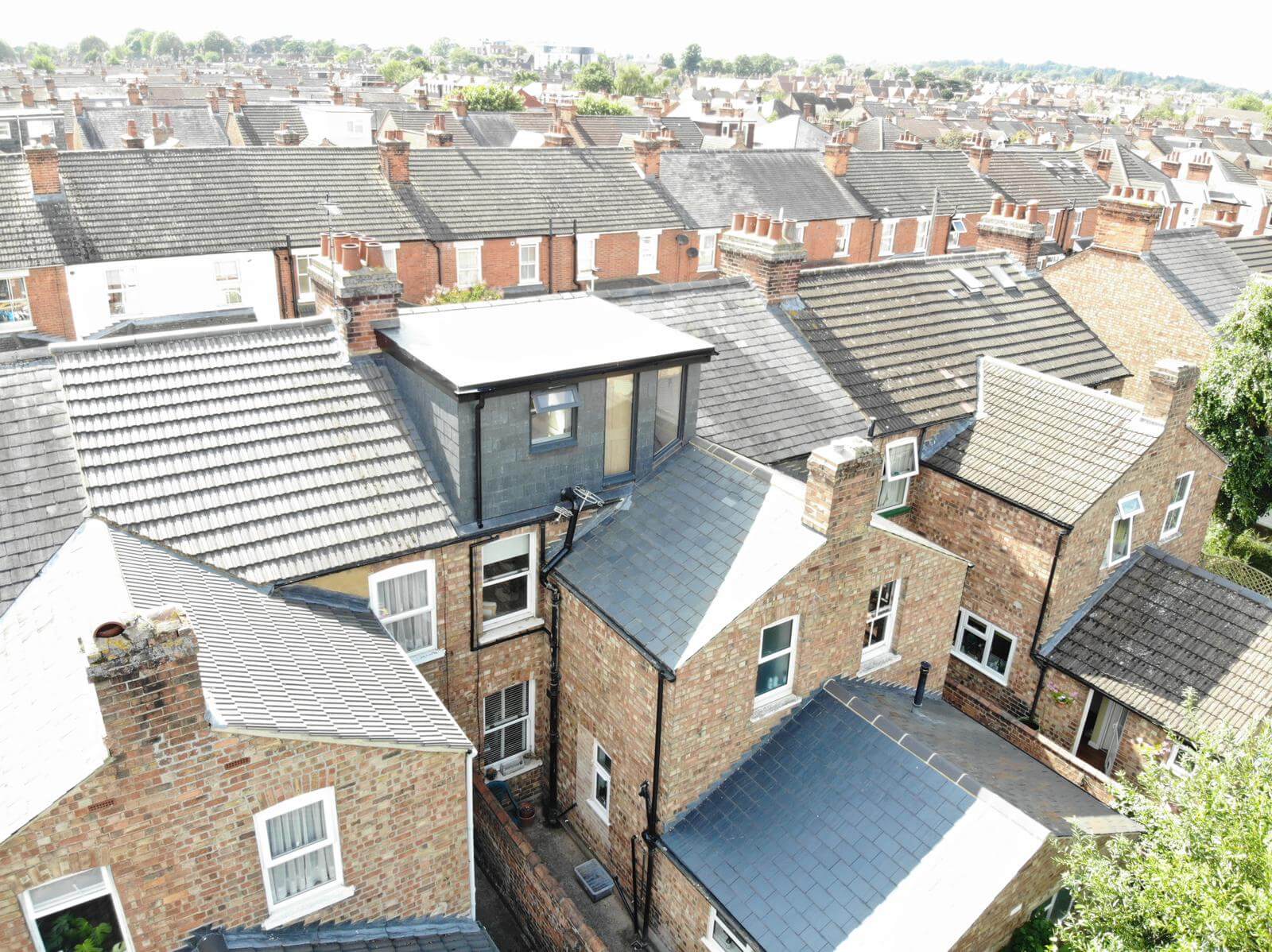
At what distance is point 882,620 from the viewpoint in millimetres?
15266

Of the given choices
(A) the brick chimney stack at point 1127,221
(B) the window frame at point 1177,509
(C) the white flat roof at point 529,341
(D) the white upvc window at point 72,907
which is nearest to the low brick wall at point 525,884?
(D) the white upvc window at point 72,907

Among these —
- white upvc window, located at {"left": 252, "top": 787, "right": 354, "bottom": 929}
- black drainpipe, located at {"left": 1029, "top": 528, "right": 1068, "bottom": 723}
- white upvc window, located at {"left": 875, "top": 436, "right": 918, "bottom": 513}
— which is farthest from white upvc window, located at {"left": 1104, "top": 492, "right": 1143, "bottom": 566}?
white upvc window, located at {"left": 252, "top": 787, "right": 354, "bottom": 929}

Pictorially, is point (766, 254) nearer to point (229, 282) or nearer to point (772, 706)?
point (772, 706)

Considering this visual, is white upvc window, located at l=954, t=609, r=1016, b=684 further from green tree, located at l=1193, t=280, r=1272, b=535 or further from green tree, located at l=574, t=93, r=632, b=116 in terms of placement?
green tree, located at l=574, t=93, r=632, b=116

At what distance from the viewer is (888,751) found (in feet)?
42.7

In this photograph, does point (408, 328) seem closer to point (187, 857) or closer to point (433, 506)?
point (433, 506)

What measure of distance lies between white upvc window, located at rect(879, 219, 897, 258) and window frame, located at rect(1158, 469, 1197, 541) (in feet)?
93.8

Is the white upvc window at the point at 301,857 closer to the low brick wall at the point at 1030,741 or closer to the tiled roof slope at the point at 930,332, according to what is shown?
the low brick wall at the point at 1030,741

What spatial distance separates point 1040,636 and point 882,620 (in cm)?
476

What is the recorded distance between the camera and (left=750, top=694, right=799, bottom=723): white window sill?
531 inches

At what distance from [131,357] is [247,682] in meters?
6.44

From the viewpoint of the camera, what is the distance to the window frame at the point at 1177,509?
775 inches

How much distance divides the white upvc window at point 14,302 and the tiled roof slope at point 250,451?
1950 centimetres

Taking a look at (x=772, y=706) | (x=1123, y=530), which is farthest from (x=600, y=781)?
(x=1123, y=530)
